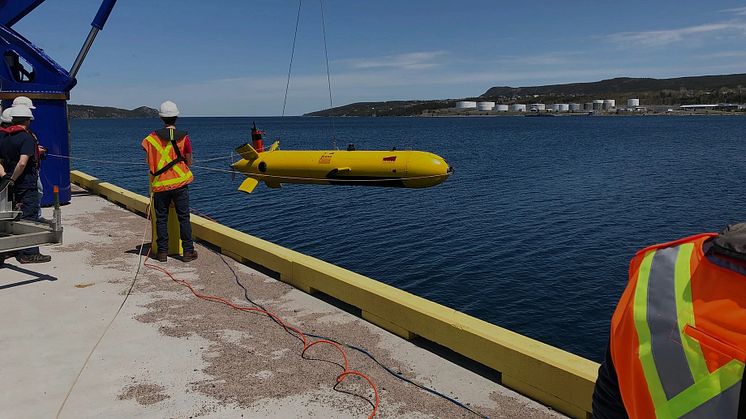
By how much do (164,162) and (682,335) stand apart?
24.9 ft

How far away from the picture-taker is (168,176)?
7.91 metres

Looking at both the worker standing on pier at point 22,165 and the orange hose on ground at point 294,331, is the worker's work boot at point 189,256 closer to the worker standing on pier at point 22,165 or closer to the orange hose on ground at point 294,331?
the orange hose on ground at point 294,331

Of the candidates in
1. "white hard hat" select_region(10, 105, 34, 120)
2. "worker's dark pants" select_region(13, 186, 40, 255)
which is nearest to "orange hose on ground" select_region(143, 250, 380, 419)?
"worker's dark pants" select_region(13, 186, 40, 255)

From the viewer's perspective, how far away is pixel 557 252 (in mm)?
15805

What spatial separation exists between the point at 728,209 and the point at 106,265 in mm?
23124

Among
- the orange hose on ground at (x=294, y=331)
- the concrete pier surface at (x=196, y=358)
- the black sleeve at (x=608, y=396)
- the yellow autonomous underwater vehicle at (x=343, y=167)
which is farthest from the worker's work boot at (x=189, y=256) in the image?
the black sleeve at (x=608, y=396)

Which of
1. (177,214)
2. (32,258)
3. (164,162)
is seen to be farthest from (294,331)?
(32,258)

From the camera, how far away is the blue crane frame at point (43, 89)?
36.9ft

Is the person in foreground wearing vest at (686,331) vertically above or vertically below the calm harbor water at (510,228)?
above

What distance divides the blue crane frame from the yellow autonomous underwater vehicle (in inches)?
152

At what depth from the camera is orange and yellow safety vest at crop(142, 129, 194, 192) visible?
309 inches

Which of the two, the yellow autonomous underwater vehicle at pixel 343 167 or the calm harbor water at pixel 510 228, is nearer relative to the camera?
the yellow autonomous underwater vehicle at pixel 343 167

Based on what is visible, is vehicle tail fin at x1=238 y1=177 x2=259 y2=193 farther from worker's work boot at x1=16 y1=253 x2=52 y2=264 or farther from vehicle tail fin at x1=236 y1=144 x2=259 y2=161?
worker's work boot at x1=16 y1=253 x2=52 y2=264

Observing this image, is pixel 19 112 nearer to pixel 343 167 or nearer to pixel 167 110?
pixel 167 110
